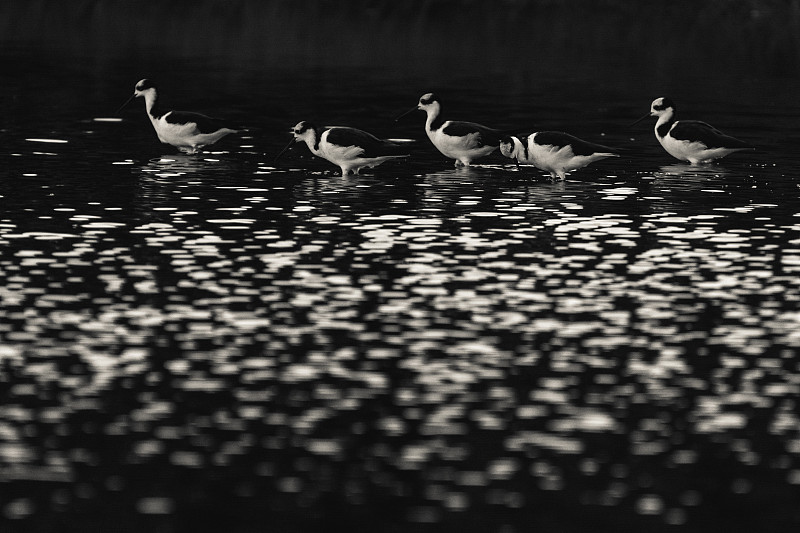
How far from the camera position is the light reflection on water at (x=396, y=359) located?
11617 mm

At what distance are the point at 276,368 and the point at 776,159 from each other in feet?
57.4

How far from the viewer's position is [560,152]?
27.0 metres

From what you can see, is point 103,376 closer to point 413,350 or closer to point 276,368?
point 276,368

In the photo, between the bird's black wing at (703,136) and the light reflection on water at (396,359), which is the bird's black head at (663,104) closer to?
the bird's black wing at (703,136)

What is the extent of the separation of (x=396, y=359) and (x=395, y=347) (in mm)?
439

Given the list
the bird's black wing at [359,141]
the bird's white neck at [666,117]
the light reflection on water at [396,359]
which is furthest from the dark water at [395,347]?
the bird's white neck at [666,117]

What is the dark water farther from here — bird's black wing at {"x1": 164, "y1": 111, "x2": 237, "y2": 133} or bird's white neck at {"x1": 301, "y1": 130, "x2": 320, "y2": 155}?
bird's black wing at {"x1": 164, "y1": 111, "x2": 237, "y2": 133}

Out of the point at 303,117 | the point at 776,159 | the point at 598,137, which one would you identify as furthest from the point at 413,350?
the point at 303,117

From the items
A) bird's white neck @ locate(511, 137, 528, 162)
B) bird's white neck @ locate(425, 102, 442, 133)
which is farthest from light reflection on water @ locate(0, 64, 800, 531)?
bird's white neck @ locate(425, 102, 442, 133)

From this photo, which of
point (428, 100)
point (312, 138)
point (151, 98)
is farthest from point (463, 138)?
point (151, 98)

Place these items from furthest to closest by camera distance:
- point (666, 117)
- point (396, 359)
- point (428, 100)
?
1. point (666, 117)
2. point (428, 100)
3. point (396, 359)

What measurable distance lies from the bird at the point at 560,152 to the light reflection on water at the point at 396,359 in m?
2.38

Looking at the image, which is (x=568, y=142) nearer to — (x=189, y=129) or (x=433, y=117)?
(x=433, y=117)

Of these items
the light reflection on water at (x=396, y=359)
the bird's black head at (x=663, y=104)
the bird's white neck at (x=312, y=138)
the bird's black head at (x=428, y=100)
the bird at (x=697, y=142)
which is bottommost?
the light reflection on water at (x=396, y=359)
